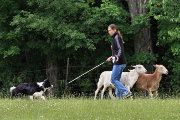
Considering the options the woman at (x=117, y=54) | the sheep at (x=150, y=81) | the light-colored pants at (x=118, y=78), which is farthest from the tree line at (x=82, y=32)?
the light-colored pants at (x=118, y=78)

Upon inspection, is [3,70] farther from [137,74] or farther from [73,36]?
[137,74]

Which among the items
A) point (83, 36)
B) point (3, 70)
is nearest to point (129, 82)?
point (83, 36)

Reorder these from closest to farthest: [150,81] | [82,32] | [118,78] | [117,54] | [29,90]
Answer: [117,54] → [118,78] → [29,90] → [150,81] → [82,32]

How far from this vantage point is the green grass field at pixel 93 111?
7.75 m

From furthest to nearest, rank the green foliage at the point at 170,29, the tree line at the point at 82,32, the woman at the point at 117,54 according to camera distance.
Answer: the tree line at the point at 82,32
the green foliage at the point at 170,29
the woman at the point at 117,54

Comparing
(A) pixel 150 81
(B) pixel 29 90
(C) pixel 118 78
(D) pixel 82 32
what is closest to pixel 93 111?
(C) pixel 118 78

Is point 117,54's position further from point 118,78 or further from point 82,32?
point 82,32

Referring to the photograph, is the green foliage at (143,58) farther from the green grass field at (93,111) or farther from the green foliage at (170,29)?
the green grass field at (93,111)

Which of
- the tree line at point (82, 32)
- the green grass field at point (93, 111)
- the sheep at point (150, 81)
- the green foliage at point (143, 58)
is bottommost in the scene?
the green grass field at point (93, 111)

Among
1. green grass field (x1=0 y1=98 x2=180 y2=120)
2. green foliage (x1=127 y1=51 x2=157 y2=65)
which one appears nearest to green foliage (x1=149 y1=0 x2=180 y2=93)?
green foliage (x1=127 y1=51 x2=157 y2=65)

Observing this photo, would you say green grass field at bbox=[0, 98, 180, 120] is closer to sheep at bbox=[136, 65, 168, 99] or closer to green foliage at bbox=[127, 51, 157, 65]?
sheep at bbox=[136, 65, 168, 99]

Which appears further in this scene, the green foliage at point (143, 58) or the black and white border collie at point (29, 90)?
the green foliage at point (143, 58)

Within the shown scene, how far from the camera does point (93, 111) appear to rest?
27.9 ft

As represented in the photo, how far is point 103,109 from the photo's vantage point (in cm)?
878
